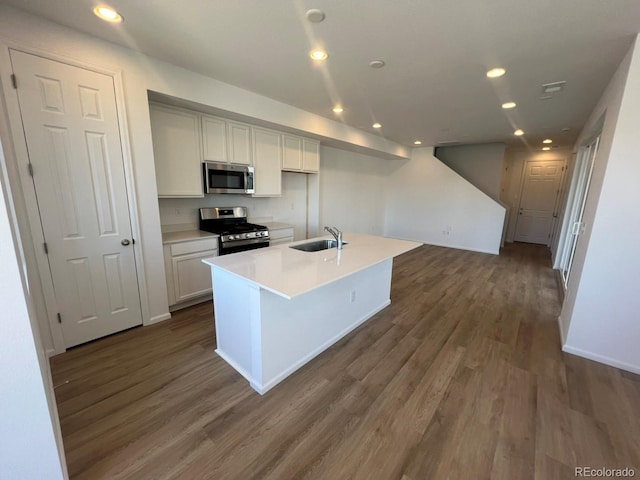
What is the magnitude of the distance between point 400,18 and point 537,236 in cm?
789

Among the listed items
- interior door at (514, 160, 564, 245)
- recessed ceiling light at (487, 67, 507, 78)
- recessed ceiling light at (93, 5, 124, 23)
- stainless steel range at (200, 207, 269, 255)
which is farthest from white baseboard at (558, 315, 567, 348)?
interior door at (514, 160, 564, 245)

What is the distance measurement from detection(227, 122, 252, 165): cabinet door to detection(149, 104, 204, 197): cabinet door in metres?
0.41

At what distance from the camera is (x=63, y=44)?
1.98 metres

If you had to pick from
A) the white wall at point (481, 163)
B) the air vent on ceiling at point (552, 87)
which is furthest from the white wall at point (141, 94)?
the white wall at point (481, 163)

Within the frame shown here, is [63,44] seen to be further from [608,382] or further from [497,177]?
[497,177]

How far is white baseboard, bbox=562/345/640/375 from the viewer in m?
2.17

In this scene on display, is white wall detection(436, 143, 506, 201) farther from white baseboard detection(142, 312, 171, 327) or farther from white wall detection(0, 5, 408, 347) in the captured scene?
white baseboard detection(142, 312, 171, 327)

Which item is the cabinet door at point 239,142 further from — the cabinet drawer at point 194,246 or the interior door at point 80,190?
the interior door at point 80,190

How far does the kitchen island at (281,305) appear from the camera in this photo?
5.83 ft

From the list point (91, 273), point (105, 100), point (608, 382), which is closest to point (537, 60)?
point (608, 382)

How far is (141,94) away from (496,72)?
10.8ft

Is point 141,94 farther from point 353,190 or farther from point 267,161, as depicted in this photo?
point 353,190

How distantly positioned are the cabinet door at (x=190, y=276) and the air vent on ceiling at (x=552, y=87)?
161 inches

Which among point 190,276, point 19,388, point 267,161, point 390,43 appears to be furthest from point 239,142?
point 19,388
